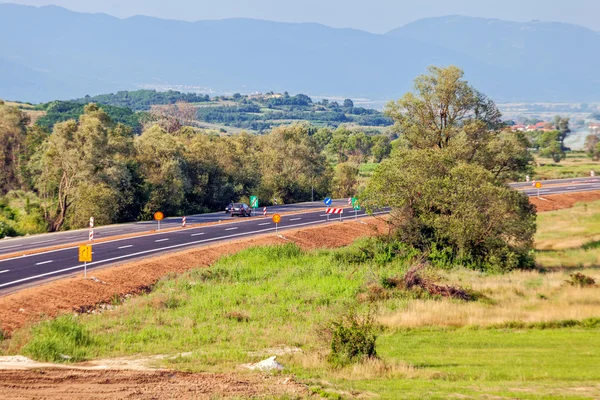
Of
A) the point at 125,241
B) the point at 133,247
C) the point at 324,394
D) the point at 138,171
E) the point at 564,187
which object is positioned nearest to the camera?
the point at 324,394

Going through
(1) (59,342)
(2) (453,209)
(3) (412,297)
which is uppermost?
(2) (453,209)

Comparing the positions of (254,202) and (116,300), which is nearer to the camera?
(116,300)

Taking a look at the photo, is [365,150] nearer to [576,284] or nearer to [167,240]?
[167,240]

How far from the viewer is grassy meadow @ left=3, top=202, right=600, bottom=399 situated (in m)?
16.4

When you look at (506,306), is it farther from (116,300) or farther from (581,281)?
(116,300)

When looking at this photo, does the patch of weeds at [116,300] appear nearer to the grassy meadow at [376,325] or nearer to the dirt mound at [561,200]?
the grassy meadow at [376,325]

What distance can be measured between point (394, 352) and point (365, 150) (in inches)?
4346

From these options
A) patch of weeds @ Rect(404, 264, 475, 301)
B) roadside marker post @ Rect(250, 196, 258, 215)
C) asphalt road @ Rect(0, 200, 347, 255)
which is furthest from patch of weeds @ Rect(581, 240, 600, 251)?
roadside marker post @ Rect(250, 196, 258, 215)

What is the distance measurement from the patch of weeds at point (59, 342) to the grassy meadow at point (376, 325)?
4 cm

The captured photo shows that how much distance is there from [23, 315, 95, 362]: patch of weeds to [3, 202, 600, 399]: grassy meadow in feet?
0.12

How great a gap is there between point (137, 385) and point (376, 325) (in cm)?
983

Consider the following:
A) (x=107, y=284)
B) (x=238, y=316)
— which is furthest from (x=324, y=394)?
(x=107, y=284)

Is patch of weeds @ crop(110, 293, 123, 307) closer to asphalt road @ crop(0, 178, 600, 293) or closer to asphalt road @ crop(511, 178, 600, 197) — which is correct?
asphalt road @ crop(0, 178, 600, 293)

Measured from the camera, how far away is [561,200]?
241 ft
